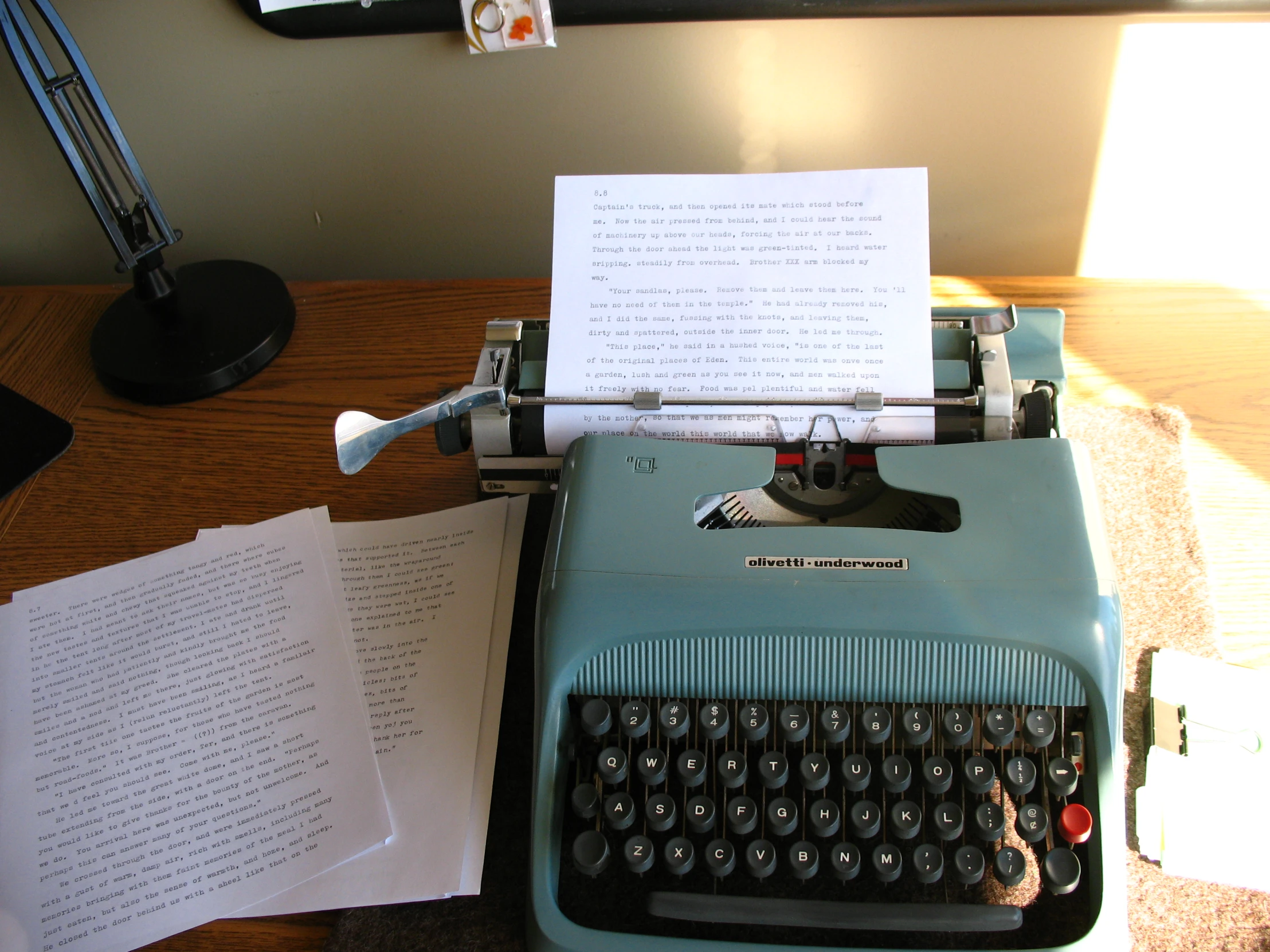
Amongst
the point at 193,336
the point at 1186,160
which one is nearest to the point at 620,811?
the point at 193,336

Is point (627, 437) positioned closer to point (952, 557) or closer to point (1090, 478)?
point (952, 557)

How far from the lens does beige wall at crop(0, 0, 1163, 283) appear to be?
48.8 inches

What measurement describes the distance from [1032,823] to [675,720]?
29cm

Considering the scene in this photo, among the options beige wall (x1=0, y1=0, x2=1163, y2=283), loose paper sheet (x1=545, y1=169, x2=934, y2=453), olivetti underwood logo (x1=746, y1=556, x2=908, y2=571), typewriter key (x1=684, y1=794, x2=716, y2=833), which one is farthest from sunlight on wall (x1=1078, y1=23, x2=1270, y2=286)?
typewriter key (x1=684, y1=794, x2=716, y2=833)

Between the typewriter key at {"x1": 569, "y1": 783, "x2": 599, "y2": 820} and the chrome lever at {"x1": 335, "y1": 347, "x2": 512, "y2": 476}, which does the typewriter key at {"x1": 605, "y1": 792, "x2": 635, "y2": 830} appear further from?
the chrome lever at {"x1": 335, "y1": 347, "x2": 512, "y2": 476}

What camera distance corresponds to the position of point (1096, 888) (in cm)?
72

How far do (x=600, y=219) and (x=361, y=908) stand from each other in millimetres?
661

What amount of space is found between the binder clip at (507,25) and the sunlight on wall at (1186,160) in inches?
29.3

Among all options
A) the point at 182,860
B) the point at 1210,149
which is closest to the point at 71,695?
the point at 182,860

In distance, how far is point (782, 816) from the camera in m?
0.74

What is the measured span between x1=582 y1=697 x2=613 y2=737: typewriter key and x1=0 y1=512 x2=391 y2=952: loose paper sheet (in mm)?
220

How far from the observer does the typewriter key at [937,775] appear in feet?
2.41

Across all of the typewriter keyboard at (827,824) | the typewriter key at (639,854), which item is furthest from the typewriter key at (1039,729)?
the typewriter key at (639,854)

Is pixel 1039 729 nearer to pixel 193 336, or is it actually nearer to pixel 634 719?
pixel 634 719
